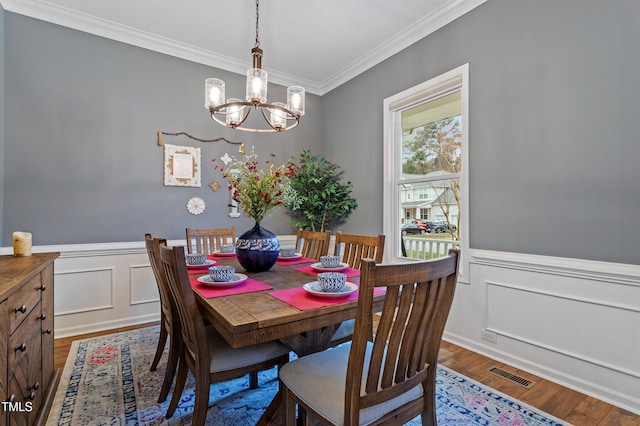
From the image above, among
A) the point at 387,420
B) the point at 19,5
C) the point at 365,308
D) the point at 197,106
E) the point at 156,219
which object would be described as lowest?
the point at 387,420

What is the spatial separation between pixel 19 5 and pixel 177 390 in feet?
11.4

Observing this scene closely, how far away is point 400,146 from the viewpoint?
3367 mm

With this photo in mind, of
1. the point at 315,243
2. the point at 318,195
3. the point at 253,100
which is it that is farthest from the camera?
the point at 318,195

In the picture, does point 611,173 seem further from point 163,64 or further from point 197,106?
point 163,64

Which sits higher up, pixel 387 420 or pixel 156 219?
pixel 156 219

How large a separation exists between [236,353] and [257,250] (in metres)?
0.63

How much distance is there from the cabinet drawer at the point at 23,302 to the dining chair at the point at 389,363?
1097 mm

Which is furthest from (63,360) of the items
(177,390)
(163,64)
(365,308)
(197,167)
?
(163,64)

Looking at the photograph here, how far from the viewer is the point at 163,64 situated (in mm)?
3297

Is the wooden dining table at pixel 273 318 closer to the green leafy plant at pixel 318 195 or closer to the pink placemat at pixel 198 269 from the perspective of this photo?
the pink placemat at pixel 198 269

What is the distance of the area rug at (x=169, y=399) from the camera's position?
1.65 meters

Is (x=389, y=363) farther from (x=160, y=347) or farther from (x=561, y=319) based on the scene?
(x=160, y=347)

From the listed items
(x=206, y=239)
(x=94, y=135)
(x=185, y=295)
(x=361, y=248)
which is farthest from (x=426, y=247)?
(x=94, y=135)

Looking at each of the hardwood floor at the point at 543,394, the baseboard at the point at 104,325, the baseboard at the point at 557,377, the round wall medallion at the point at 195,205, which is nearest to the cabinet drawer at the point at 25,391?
the hardwood floor at the point at 543,394
